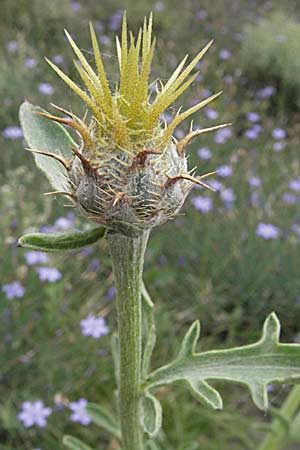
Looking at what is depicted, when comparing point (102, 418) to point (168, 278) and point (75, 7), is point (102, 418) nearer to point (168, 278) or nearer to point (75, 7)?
point (168, 278)

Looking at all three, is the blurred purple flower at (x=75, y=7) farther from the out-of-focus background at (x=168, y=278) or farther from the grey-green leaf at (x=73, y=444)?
the grey-green leaf at (x=73, y=444)

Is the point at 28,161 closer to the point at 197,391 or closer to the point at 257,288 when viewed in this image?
the point at 257,288

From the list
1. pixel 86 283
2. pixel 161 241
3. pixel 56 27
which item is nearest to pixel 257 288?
pixel 161 241

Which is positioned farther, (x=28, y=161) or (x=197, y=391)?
(x=28, y=161)

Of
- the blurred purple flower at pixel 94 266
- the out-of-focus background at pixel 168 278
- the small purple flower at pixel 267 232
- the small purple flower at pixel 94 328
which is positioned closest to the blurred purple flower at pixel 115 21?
the out-of-focus background at pixel 168 278

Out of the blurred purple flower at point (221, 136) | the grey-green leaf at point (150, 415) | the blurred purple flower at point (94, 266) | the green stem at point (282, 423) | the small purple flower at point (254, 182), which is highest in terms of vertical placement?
the blurred purple flower at point (221, 136)
